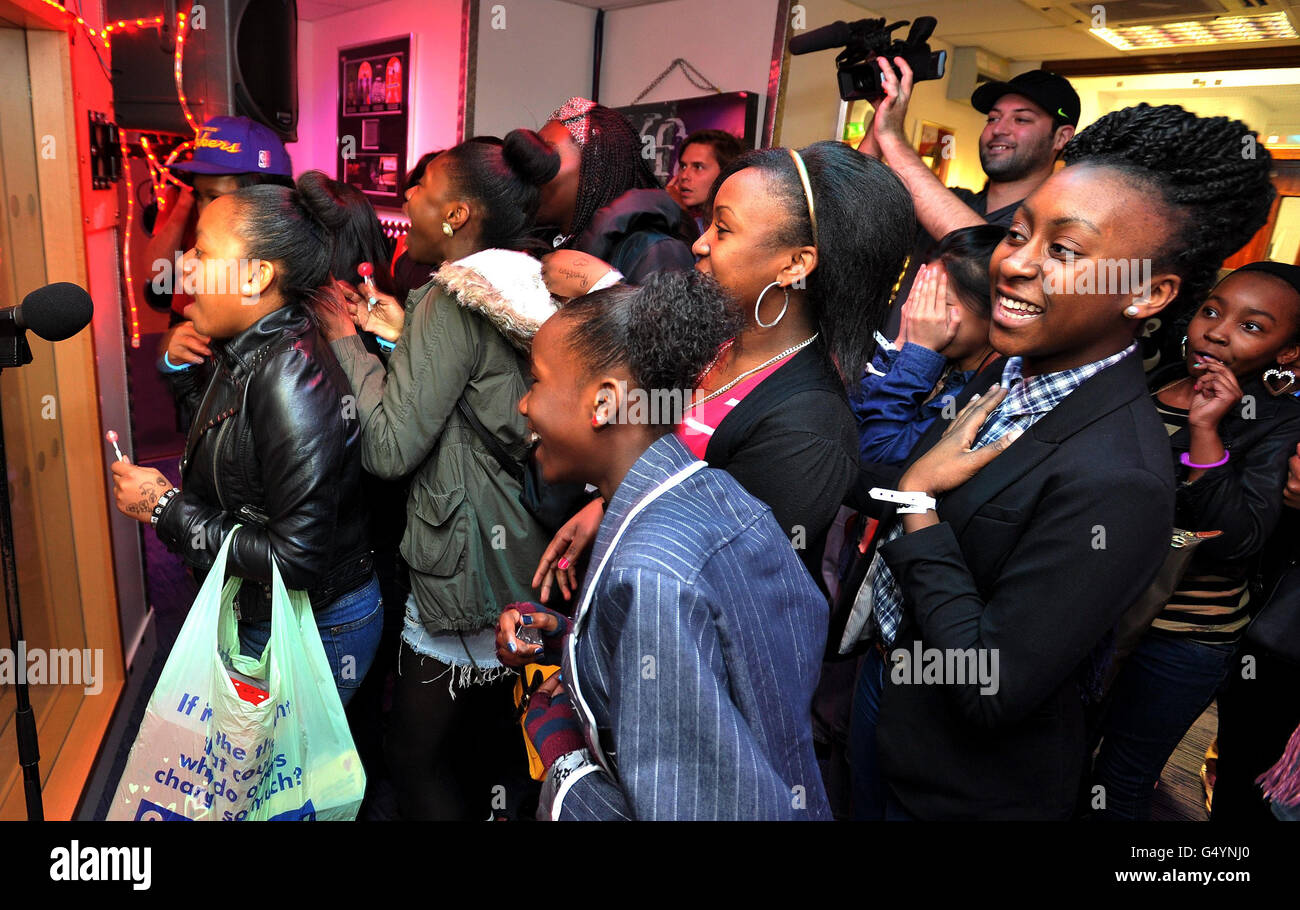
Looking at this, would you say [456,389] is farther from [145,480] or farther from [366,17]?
[366,17]

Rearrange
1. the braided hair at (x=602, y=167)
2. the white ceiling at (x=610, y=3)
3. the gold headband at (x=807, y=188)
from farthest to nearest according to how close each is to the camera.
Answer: the white ceiling at (x=610, y=3), the braided hair at (x=602, y=167), the gold headband at (x=807, y=188)

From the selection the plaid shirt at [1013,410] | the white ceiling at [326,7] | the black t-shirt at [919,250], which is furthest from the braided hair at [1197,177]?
the white ceiling at [326,7]

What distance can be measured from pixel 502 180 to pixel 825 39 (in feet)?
4.50

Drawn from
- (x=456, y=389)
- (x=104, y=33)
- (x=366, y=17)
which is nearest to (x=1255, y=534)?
(x=456, y=389)

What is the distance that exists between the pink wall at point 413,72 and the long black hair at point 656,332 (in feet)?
17.4

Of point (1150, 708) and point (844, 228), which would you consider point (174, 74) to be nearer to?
point (844, 228)

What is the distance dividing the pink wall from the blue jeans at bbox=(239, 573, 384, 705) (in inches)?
191

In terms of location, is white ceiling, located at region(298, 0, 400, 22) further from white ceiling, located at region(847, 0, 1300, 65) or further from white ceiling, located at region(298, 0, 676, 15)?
white ceiling, located at region(847, 0, 1300, 65)

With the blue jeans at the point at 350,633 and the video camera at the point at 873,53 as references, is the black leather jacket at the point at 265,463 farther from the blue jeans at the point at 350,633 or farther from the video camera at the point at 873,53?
the video camera at the point at 873,53

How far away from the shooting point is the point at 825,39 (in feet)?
8.79

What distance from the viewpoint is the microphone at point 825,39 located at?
8.54ft

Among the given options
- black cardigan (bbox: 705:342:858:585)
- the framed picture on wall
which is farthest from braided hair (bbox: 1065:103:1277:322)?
the framed picture on wall
